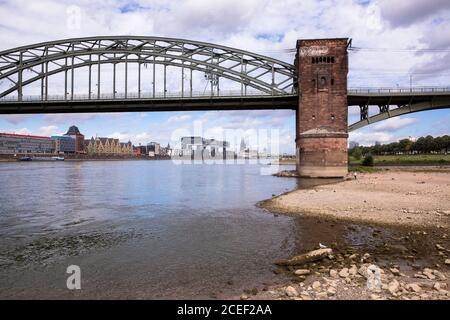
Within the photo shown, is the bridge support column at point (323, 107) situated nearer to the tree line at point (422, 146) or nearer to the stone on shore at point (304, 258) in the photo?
the stone on shore at point (304, 258)

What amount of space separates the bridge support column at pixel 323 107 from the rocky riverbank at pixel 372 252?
87.5 feet

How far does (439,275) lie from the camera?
365 inches

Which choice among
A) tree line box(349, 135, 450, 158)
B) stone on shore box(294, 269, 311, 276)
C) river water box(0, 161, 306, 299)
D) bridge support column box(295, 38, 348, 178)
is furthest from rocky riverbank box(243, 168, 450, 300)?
tree line box(349, 135, 450, 158)

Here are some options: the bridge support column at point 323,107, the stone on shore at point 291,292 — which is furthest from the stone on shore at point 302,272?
the bridge support column at point 323,107

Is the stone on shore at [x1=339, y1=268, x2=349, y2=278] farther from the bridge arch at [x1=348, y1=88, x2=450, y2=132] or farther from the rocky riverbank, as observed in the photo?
the bridge arch at [x1=348, y1=88, x2=450, y2=132]

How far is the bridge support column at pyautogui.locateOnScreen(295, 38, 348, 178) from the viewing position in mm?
49656

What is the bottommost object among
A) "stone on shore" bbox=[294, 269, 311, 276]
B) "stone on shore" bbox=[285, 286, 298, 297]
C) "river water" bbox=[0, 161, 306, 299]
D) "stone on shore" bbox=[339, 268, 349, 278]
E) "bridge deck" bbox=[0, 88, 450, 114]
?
"river water" bbox=[0, 161, 306, 299]

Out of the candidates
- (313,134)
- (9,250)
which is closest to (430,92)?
(313,134)

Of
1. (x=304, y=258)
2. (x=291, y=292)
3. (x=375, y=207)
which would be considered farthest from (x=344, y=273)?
(x=375, y=207)

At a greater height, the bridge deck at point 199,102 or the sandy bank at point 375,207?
the bridge deck at point 199,102

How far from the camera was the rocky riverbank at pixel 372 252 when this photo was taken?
839 centimetres

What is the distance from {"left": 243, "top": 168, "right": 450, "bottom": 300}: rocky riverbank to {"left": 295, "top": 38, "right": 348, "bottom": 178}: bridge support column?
26666 mm

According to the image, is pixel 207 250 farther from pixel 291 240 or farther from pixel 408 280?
pixel 408 280
